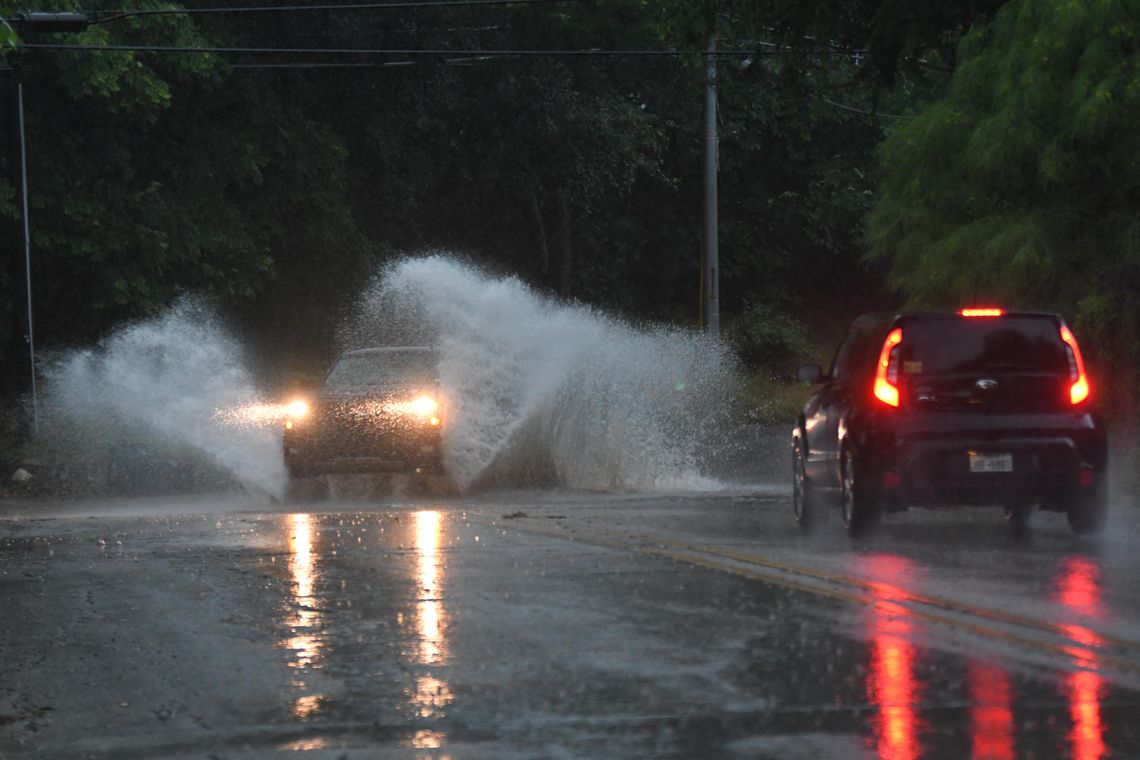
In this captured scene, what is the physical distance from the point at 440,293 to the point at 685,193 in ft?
97.9

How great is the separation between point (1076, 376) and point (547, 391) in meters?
9.62

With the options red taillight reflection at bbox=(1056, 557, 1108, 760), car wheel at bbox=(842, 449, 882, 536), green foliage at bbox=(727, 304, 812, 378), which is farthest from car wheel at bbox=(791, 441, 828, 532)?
green foliage at bbox=(727, 304, 812, 378)

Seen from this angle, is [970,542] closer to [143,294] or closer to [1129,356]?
[1129,356]

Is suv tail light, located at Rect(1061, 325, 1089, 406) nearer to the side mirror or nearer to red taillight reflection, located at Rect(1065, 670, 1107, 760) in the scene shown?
the side mirror

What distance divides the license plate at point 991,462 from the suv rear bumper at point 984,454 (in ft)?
0.07

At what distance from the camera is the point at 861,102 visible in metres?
47.5

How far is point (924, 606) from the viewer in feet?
35.4

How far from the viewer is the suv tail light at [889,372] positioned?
14641mm

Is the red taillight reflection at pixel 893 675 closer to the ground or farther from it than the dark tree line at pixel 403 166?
closer to the ground

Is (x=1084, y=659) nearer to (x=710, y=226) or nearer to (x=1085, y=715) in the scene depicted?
(x=1085, y=715)

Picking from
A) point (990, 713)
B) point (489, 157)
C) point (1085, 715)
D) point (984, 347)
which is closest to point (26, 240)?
point (489, 157)

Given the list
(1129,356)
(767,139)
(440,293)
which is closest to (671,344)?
(440,293)

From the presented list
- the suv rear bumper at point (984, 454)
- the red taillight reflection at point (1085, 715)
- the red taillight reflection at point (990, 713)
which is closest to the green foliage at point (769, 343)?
the suv rear bumper at point (984, 454)

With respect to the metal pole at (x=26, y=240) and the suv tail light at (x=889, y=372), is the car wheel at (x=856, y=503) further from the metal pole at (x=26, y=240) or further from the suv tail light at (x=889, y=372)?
the metal pole at (x=26, y=240)
